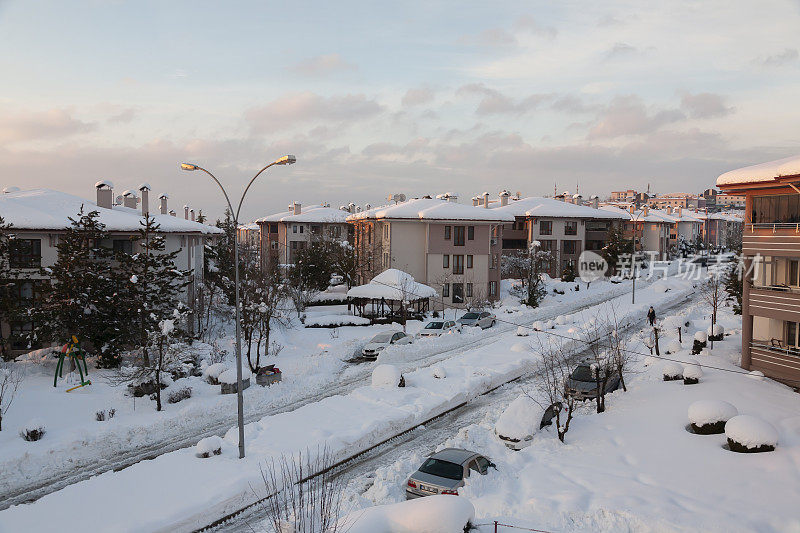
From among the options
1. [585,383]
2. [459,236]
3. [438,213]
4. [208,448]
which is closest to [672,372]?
[585,383]

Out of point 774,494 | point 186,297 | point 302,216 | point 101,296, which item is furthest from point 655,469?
point 302,216

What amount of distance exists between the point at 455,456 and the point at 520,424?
432 centimetres

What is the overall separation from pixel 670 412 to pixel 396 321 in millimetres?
24849

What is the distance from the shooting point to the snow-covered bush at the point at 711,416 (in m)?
18.3

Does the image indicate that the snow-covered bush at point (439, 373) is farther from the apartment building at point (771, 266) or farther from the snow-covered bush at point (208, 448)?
the apartment building at point (771, 266)

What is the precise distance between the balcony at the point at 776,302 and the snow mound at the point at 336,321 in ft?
85.3

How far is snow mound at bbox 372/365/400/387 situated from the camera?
25.8 meters

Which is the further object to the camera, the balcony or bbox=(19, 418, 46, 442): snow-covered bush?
the balcony

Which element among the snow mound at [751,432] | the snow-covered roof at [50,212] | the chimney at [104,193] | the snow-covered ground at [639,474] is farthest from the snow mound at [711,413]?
the chimney at [104,193]

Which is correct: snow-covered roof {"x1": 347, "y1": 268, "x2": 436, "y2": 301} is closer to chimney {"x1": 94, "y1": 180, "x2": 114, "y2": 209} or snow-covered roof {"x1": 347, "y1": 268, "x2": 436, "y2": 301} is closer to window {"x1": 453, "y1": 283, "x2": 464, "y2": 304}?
window {"x1": 453, "y1": 283, "x2": 464, "y2": 304}

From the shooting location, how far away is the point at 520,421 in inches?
755

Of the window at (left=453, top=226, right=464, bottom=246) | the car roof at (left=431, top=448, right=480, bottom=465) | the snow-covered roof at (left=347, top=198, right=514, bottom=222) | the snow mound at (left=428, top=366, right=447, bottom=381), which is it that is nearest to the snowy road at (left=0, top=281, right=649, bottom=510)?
the snow mound at (left=428, top=366, right=447, bottom=381)

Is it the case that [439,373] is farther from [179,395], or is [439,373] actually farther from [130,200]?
[130,200]

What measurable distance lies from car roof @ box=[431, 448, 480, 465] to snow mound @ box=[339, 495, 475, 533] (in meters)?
4.95
